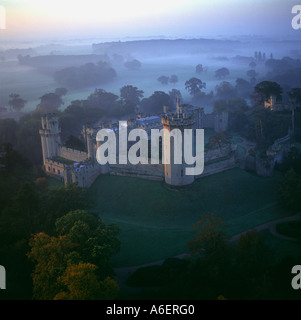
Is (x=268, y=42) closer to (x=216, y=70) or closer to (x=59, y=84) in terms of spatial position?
(x=216, y=70)

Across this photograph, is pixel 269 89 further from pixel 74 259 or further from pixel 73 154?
pixel 74 259

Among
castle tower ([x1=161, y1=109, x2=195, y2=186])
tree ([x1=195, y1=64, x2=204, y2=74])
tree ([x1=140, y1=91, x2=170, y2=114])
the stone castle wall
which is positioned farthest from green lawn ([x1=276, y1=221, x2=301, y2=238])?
tree ([x1=195, y1=64, x2=204, y2=74])

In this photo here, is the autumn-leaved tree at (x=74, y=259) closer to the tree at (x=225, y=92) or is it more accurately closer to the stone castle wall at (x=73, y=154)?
the stone castle wall at (x=73, y=154)

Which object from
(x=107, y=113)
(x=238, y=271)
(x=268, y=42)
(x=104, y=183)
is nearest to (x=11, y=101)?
(x=107, y=113)

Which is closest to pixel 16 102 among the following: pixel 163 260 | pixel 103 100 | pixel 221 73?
pixel 103 100

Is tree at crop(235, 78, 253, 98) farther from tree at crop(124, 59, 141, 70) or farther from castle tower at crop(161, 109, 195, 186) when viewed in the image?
castle tower at crop(161, 109, 195, 186)

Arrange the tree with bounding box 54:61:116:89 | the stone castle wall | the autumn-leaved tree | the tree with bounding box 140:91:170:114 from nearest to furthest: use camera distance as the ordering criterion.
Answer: the autumn-leaved tree → the stone castle wall → the tree with bounding box 140:91:170:114 → the tree with bounding box 54:61:116:89

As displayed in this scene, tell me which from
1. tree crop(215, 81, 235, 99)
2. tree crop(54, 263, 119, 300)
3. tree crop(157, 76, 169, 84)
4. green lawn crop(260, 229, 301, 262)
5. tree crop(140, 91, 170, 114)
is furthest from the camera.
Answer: tree crop(157, 76, 169, 84)
